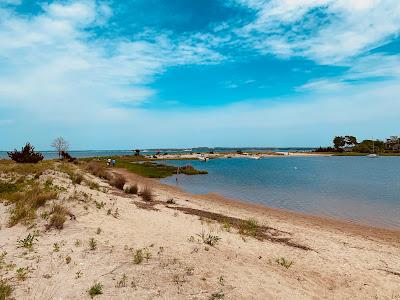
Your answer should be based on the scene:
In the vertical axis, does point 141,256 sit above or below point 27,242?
below

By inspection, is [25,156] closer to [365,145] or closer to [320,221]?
[320,221]

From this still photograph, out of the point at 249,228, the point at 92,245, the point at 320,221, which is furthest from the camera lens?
the point at 320,221

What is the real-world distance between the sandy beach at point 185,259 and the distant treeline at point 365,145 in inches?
5824

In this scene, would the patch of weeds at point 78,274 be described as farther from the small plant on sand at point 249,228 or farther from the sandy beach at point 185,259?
the small plant on sand at point 249,228

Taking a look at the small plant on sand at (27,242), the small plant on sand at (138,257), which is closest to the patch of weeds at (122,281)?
the small plant on sand at (138,257)

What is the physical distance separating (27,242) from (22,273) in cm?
246

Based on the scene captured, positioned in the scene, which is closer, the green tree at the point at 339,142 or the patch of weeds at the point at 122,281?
the patch of weeds at the point at 122,281

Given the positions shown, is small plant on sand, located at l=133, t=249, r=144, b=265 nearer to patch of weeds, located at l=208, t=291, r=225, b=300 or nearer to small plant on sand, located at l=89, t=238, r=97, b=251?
small plant on sand, located at l=89, t=238, r=97, b=251

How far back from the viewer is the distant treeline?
149375mm

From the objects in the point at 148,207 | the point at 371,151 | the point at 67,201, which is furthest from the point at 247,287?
the point at 371,151

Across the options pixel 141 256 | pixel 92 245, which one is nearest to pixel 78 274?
pixel 141 256

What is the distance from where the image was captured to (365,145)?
6029 inches

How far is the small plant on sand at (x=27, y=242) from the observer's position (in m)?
10.1

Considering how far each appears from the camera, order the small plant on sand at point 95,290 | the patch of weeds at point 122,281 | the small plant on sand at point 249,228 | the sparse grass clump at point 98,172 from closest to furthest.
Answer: the small plant on sand at point 95,290 → the patch of weeds at point 122,281 → the small plant on sand at point 249,228 → the sparse grass clump at point 98,172
